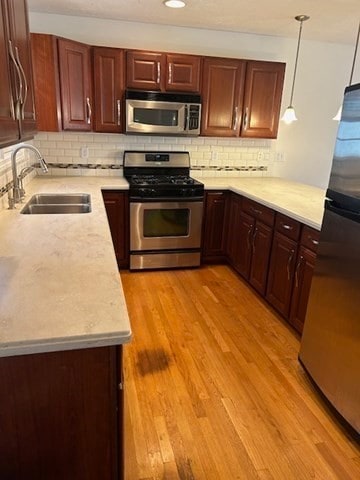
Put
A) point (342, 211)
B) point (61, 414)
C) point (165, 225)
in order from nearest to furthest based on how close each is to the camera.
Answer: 1. point (61, 414)
2. point (342, 211)
3. point (165, 225)

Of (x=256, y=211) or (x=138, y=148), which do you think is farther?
(x=138, y=148)

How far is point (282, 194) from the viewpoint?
3.17 metres

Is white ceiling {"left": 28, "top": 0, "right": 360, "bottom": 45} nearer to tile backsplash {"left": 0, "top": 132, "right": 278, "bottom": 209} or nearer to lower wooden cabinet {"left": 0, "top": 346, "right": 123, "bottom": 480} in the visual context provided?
tile backsplash {"left": 0, "top": 132, "right": 278, "bottom": 209}

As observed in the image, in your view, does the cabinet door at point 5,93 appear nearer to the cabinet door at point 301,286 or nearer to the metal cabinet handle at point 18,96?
the metal cabinet handle at point 18,96

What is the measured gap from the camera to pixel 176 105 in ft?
11.4

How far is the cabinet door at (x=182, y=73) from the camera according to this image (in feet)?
11.1

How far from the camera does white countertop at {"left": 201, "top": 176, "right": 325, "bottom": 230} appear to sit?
2.48 metres

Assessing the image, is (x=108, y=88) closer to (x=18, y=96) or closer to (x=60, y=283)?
(x=18, y=96)

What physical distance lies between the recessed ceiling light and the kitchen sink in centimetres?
167

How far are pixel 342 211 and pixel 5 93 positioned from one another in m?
1.57

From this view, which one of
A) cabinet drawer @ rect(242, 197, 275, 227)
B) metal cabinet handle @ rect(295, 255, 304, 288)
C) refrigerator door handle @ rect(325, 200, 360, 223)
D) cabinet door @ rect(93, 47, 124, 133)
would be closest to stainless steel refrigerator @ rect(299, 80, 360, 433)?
refrigerator door handle @ rect(325, 200, 360, 223)

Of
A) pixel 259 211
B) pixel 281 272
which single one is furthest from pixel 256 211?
pixel 281 272

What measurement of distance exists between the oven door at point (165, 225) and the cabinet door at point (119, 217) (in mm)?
60

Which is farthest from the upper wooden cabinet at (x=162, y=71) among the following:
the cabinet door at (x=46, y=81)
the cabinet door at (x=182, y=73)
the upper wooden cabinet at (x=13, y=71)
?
the upper wooden cabinet at (x=13, y=71)
